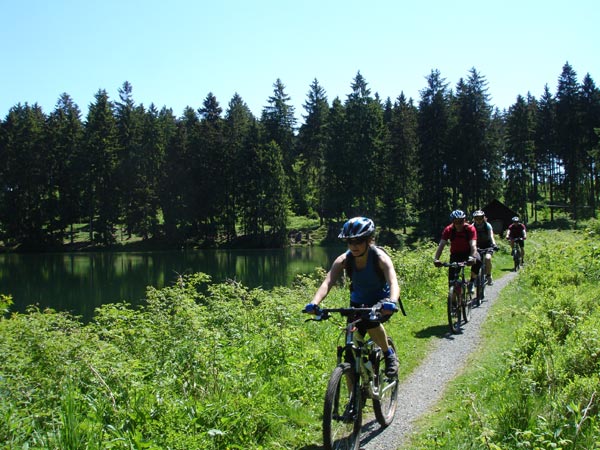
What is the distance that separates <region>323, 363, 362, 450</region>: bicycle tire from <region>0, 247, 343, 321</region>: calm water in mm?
11957

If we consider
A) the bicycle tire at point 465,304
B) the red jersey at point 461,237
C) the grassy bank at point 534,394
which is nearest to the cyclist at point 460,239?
the red jersey at point 461,237

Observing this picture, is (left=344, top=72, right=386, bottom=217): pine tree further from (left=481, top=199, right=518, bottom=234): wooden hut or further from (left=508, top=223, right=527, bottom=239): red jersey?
(left=508, top=223, right=527, bottom=239): red jersey

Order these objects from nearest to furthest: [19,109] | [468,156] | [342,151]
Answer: [468,156] < [342,151] < [19,109]

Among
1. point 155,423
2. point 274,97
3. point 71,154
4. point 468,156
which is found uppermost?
point 274,97

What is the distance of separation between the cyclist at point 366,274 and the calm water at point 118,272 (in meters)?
11.5

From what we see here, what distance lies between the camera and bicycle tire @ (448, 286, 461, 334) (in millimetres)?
10273

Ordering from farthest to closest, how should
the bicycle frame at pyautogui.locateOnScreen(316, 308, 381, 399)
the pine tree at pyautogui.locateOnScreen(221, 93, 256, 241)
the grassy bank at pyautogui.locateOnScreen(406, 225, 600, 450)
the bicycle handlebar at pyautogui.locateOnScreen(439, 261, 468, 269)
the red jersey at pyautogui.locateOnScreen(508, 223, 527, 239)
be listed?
the pine tree at pyautogui.locateOnScreen(221, 93, 256, 241), the red jersey at pyautogui.locateOnScreen(508, 223, 527, 239), the bicycle handlebar at pyautogui.locateOnScreen(439, 261, 468, 269), the bicycle frame at pyautogui.locateOnScreen(316, 308, 381, 399), the grassy bank at pyautogui.locateOnScreen(406, 225, 600, 450)

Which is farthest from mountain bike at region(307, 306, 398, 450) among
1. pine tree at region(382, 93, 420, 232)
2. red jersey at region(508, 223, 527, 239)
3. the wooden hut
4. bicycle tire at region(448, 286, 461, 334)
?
pine tree at region(382, 93, 420, 232)

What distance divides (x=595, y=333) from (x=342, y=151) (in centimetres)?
6214

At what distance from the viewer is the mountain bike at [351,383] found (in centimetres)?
466

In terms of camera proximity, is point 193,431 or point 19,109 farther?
point 19,109

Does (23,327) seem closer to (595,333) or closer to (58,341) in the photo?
(58,341)

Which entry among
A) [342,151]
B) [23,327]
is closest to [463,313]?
[23,327]

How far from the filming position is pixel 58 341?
7.95 meters
